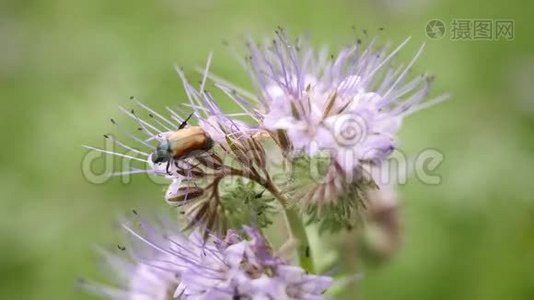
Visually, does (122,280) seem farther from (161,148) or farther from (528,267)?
(528,267)

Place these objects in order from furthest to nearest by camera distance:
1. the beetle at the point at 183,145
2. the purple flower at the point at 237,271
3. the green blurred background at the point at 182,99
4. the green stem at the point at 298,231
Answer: the green blurred background at the point at 182,99
the green stem at the point at 298,231
the beetle at the point at 183,145
the purple flower at the point at 237,271

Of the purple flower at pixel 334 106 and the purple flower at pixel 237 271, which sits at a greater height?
the purple flower at pixel 334 106

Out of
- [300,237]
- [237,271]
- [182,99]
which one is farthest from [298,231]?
[182,99]

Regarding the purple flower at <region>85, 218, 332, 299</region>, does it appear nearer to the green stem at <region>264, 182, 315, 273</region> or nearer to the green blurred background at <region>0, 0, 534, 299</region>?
the green stem at <region>264, 182, 315, 273</region>

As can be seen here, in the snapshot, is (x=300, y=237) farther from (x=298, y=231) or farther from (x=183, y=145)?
(x=183, y=145)

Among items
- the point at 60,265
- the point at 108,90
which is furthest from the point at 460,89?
the point at 60,265
